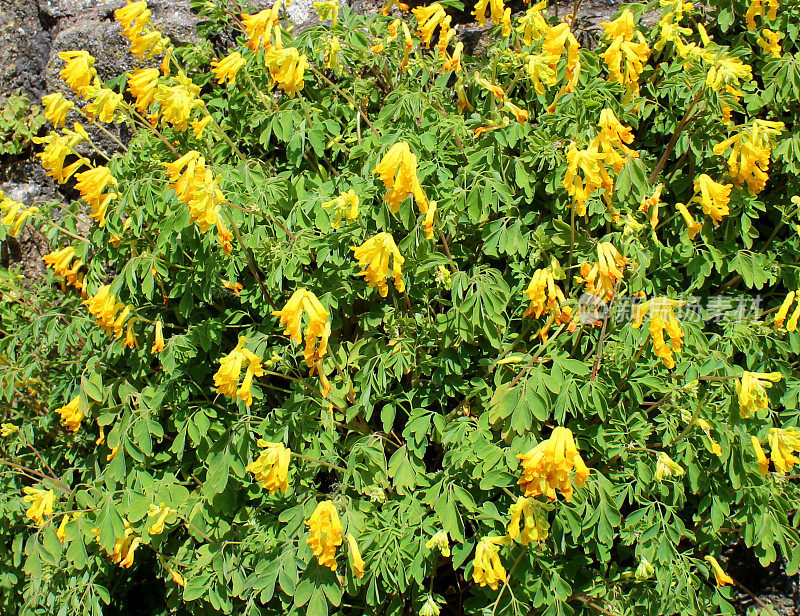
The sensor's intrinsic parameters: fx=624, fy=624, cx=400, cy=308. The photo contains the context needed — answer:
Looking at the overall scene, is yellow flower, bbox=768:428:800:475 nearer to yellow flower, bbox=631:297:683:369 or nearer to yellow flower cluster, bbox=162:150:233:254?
yellow flower, bbox=631:297:683:369

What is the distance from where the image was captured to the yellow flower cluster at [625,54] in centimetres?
261

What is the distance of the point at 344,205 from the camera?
2.39 meters

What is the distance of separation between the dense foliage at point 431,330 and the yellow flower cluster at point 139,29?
0.05 ft

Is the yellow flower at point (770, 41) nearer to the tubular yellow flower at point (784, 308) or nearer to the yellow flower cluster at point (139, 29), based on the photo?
the tubular yellow flower at point (784, 308)

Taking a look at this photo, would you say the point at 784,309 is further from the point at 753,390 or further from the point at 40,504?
the point at 40,504

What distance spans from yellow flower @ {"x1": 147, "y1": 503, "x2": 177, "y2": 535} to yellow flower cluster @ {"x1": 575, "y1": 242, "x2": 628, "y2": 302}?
1849mm

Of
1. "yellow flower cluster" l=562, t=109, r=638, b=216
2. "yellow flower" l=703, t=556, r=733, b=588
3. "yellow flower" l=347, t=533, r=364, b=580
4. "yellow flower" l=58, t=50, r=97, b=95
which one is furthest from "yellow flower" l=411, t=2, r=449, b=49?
"yellow flower" l=703, t=556, r=733, b=588

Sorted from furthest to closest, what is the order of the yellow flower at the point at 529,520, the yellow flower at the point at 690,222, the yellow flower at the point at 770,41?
the yellow flower at the point at 770,41, the yellow flower at the point at 690,222, the yellow flower at the point at 529,520

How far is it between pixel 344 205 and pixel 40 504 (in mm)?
1901

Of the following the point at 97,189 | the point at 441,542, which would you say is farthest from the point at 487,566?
the point at 97,189

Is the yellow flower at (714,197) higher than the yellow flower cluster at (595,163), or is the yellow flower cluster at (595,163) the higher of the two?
the yellow flower cluster at (595,163)

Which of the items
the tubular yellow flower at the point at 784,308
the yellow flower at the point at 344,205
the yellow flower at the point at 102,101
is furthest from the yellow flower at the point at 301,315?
the tubular yellow flower at the point at 784,308

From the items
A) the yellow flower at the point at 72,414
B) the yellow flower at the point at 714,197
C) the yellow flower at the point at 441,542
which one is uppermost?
the yellow flower at the point at 714,197

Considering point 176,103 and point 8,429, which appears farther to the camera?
point 8,429
